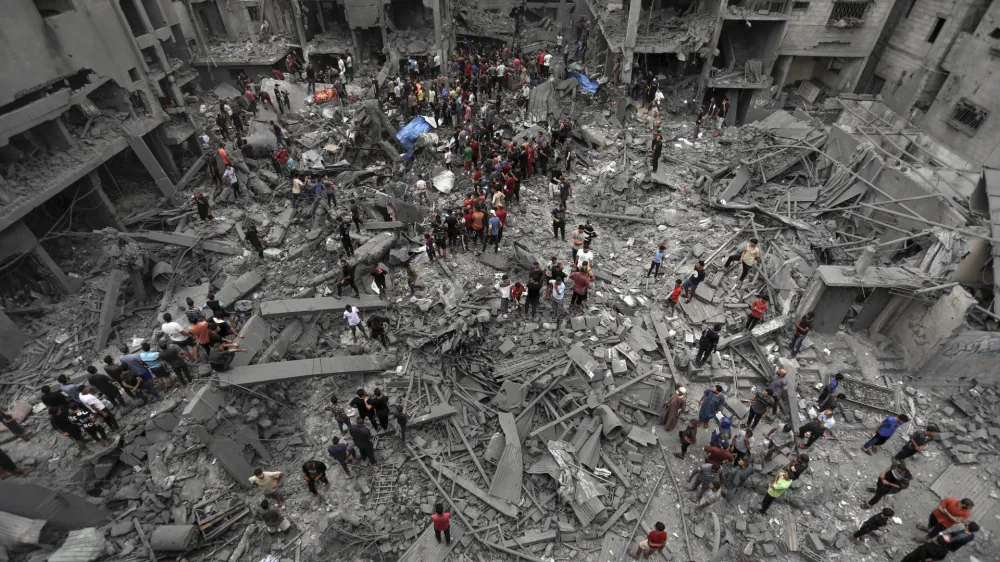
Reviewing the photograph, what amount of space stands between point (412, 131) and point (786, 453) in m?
17.1

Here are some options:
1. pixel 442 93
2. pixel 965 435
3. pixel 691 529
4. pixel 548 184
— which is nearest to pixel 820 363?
pixel 965 435

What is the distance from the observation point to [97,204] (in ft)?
55.4

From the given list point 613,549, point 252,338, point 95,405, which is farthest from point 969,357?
point 95,405

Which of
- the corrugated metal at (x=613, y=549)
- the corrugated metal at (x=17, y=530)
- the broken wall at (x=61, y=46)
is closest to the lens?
the corrugated metal at (x=17, y=530)

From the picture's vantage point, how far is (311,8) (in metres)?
29.5

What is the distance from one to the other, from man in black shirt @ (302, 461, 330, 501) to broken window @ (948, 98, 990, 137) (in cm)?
2618

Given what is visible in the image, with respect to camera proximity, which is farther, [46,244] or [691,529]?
[46,244]

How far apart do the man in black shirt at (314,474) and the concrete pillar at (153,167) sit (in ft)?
49.2

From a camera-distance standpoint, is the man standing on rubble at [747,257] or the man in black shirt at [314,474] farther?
the man standing on rubble at [747,257]

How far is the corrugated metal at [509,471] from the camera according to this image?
927 cm

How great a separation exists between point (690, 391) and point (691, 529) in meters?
3.31

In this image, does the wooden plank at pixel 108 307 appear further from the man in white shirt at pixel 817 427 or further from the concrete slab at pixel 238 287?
the man in white shirt at pixel 817 427

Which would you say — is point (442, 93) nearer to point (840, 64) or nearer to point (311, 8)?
point (311, 8)

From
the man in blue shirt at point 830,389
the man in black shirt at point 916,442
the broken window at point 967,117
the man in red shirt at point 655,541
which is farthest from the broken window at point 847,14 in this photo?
the man in red shirt at point 655,541
